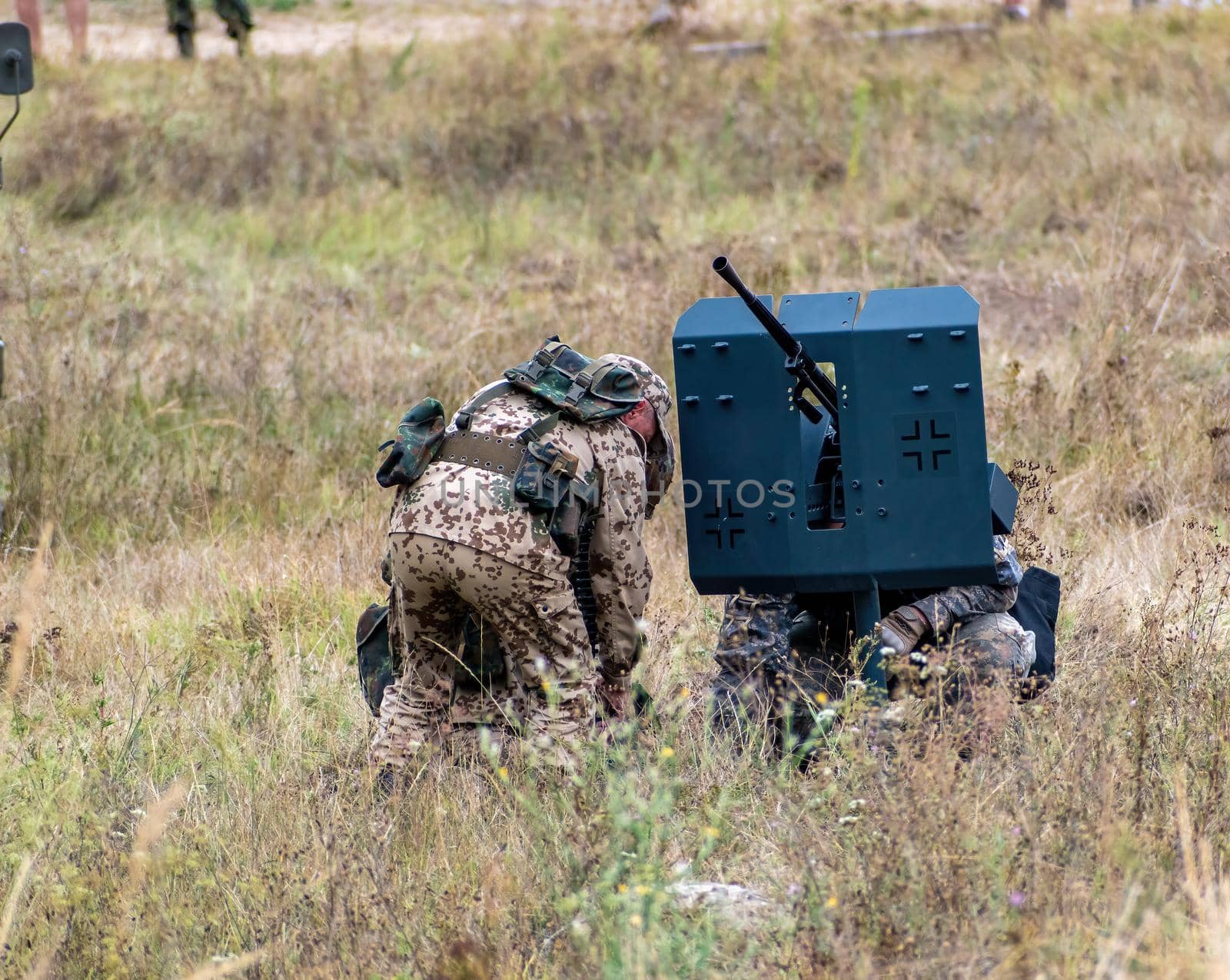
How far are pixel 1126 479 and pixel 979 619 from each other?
8.84 feet

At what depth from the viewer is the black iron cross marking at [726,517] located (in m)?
4.07

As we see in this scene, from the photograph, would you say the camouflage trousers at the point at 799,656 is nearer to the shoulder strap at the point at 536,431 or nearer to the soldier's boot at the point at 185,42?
the shoulder strap at the point at 536,431

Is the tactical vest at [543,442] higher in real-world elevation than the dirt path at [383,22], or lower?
lower

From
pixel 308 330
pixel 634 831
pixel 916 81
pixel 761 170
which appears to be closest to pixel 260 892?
pixel 634 831

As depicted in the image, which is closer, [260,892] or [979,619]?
[260,892]

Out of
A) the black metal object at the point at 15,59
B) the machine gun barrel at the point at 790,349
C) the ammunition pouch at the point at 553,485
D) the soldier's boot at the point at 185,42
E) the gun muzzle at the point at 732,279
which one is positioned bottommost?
the ammunition pouch at the point at 553,485

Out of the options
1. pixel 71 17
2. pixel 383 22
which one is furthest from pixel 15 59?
pixel 383 22

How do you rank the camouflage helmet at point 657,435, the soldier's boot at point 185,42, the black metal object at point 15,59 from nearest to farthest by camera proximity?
the camouflage helmet at point 657,435, the black metal object at point 15,59, the soldier's boot at point 185,42

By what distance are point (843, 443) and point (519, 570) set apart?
0.93 metres

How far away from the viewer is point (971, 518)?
392 centimetres

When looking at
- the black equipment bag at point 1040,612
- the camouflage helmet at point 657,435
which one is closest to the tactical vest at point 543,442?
the camouflage helmet at point 657,435

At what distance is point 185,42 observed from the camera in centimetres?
1424

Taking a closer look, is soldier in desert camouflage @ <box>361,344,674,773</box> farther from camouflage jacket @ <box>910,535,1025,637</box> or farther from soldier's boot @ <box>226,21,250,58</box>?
→ soldier's boot @ <box>226,21,250,58</box>

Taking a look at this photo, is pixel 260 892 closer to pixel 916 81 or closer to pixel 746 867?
pixel 746 867
